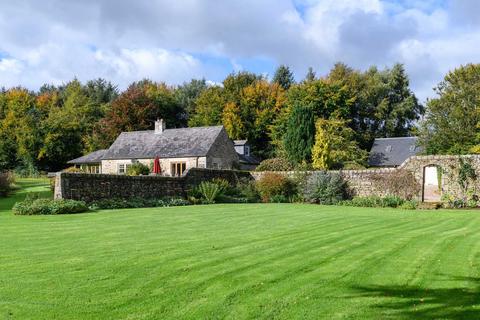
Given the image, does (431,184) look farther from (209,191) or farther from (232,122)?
(232,122)

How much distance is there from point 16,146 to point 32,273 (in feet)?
170

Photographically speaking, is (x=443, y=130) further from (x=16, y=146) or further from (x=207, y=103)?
(x=16, y=146)

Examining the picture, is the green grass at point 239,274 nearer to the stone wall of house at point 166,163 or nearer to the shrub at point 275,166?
the shrub at point 275,166

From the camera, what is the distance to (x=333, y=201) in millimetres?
26172

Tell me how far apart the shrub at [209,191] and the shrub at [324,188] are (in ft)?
16.7

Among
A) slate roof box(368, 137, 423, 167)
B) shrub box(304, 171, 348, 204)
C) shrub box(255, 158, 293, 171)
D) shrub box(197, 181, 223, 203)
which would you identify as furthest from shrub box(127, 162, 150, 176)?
slate roof box(368, 137, 423, 167)

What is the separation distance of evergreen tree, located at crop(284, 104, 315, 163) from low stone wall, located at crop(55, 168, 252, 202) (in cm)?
1369

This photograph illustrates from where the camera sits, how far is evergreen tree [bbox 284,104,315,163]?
1649 inches

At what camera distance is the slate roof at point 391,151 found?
1828 inches

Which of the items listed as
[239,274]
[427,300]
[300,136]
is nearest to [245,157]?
[300,136]

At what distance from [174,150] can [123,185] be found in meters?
17.2

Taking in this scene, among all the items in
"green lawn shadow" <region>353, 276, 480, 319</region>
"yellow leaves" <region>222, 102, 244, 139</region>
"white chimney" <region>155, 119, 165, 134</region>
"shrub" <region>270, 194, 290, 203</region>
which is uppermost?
"yellow leaves" <region>222, 102, 244, 139</region>

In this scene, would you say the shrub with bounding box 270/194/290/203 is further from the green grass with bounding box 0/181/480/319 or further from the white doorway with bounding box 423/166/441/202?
the green grass with bounding box 0/181/480/319

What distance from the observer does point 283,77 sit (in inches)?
2462
